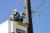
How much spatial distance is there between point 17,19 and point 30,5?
3.01 feet

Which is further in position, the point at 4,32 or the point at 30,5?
the point at 30,5

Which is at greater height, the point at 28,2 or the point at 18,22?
the point at 28,2

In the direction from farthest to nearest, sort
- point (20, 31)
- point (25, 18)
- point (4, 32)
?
point (25, 18)
point (20, 31)
point (4, 32)

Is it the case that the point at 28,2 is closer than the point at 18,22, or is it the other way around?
the point at 18,22

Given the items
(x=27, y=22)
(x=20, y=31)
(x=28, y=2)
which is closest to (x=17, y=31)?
(x=20, y=31)

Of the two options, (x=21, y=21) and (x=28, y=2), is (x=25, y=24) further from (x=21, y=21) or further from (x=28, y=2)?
(x=28, y=2)

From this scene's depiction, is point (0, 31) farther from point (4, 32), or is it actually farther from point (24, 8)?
point (24, 8)

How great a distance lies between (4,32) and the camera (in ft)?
29.7

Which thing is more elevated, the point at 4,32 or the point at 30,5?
the point at 30,5

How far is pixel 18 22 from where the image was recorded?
955 centimetres

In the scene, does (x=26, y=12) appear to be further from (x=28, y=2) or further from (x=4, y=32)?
(x=4, y=32)

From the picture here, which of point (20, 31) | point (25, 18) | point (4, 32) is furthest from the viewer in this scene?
point (25, 18)

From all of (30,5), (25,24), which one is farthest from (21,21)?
(30,5)

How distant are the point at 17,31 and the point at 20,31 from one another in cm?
27
